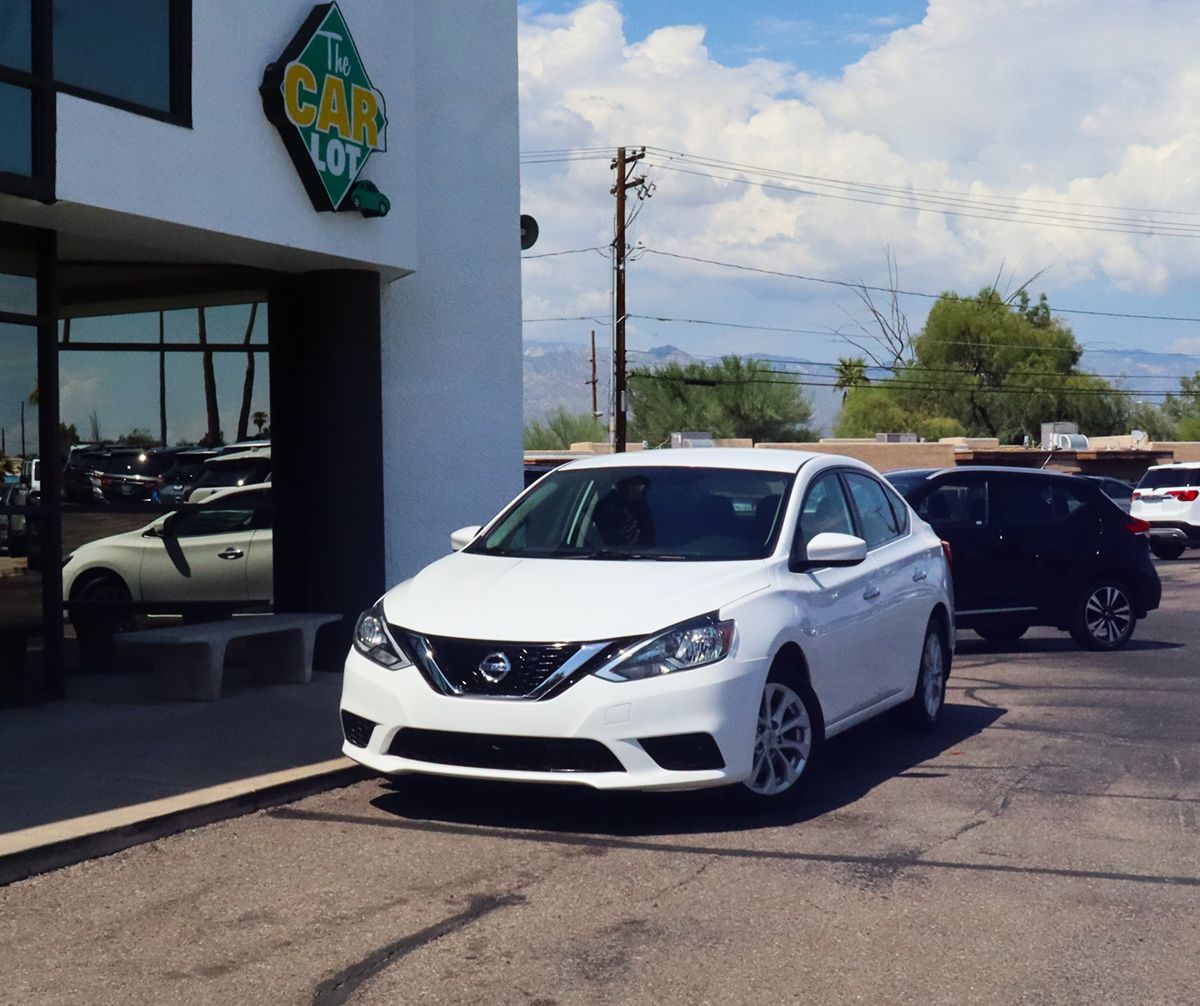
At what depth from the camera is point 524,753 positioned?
21.8 ft

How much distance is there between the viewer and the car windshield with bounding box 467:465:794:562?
7.76 metres

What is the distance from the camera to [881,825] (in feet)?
23.0

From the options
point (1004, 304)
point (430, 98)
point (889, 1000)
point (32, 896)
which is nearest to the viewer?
point (889, 1000)

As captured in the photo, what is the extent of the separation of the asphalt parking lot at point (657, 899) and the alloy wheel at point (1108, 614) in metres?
5.53

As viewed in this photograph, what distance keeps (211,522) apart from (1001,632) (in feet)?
23.8

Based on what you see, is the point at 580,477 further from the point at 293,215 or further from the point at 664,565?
the point at 293,215

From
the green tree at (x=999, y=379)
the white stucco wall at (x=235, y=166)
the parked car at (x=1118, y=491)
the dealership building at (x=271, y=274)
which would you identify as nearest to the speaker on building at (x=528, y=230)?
the dealership building at (x=271, y=274)

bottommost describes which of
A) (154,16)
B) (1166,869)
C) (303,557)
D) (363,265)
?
(1166,869)

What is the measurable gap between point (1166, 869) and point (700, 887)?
1.85 meters

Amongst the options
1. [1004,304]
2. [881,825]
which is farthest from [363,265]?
[1004,304]

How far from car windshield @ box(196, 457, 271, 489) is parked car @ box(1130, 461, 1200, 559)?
64.8 feet

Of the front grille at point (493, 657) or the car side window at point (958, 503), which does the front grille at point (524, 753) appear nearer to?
the front grille at point (493, 657)

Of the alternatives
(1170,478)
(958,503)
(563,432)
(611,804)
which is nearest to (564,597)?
(611,804)

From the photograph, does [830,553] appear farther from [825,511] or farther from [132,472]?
[132,472]
